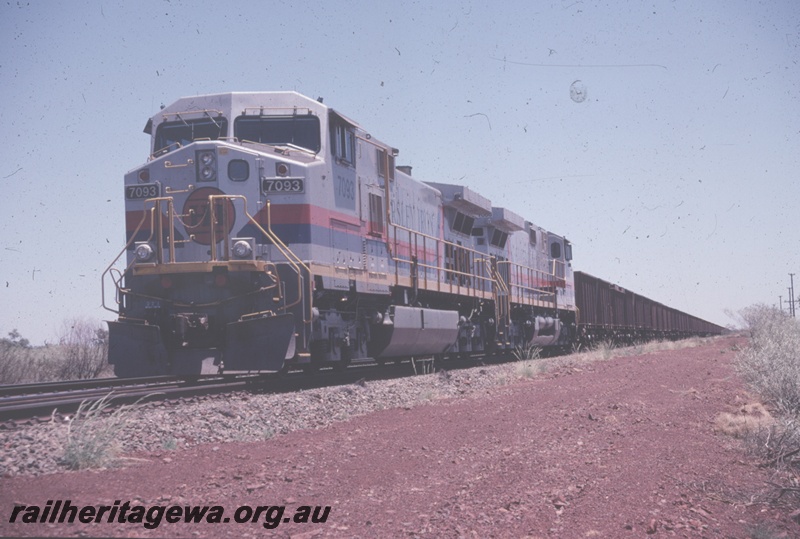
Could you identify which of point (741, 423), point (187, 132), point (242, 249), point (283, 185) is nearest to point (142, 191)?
point (187, 132)

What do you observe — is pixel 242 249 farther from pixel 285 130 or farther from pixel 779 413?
pixel 779 413

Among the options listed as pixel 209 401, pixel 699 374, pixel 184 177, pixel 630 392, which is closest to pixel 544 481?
pixel 209 401

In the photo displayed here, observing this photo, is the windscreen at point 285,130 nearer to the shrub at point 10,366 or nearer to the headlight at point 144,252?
the headlight at point 144,252

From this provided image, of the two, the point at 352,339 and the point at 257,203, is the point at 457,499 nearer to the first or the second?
the point at 257,203

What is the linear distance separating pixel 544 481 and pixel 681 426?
3.28 m

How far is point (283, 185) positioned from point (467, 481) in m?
6.54

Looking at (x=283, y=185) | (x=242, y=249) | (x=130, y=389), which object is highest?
(x=283, y=185)

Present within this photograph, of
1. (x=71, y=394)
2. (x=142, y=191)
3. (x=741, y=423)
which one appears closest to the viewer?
(x=741, y=423)

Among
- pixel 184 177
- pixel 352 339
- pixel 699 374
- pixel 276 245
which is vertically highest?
pixel 184 177

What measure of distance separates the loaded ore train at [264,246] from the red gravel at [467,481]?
2861 millimetres

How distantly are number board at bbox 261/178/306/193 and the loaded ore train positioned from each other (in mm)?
15

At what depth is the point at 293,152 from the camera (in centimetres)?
1139

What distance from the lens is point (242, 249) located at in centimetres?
1042

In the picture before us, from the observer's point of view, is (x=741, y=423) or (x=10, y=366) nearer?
(x=741, y=423)
